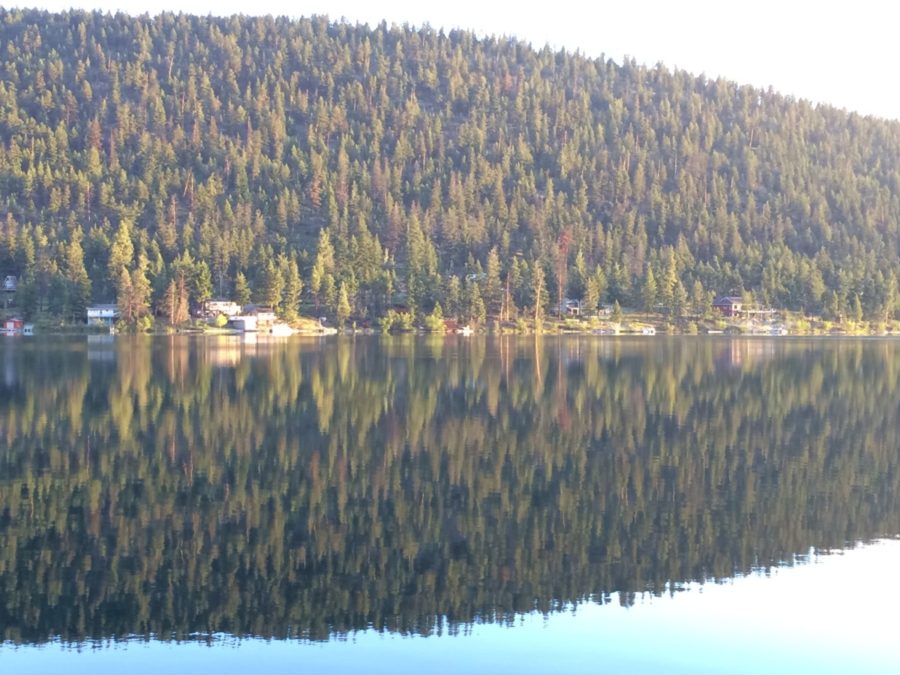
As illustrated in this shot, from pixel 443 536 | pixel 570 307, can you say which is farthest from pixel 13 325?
pixel 443 536

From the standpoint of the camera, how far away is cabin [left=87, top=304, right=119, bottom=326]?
128250 millimetres

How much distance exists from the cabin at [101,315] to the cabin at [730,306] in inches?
3446

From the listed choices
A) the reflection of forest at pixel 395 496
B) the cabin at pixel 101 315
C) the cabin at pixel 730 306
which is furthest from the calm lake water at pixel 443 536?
the cabin at pixel 730 306

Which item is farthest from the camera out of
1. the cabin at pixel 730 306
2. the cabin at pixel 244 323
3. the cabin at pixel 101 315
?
the cabin at pixel 730 306

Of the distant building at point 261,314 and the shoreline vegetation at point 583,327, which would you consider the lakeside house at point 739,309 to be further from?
the distant building at point 261,314

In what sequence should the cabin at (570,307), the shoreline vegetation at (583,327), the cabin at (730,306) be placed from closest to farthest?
1. the shoreline vegetation at (583,327)
2. the cabin at (570,307)
3. the cabin at (730,306)

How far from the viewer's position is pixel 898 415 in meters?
41.9

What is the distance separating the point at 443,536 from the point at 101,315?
11534 cm

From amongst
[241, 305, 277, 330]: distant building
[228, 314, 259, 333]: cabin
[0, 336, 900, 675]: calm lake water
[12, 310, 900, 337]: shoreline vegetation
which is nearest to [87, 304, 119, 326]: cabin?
[12, 310, 900, 337]: shoreline vegetation

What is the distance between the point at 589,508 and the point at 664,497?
234 cm

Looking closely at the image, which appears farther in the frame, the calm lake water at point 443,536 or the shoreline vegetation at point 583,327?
the shoreline vegetation at point 583,327

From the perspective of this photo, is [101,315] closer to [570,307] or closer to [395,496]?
[570,307]

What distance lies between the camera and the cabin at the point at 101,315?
128 metres

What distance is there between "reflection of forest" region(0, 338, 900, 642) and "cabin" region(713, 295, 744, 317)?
112m
